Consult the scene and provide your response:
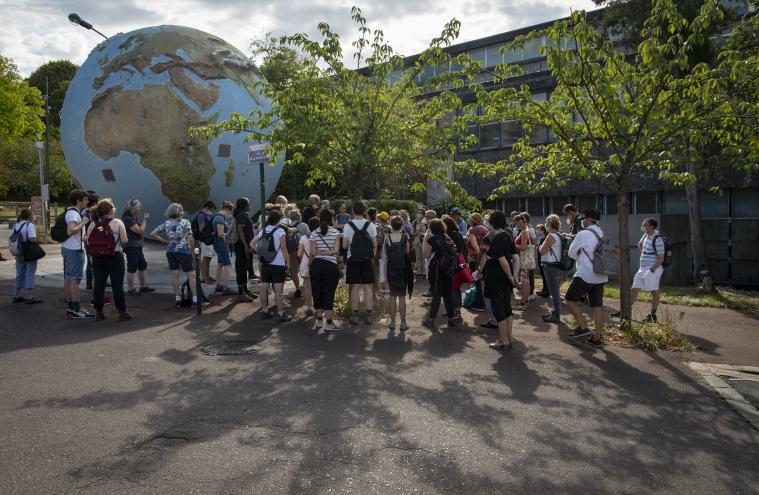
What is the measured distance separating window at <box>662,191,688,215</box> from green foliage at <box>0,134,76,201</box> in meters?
37.6

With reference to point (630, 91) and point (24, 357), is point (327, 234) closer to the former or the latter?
point (24, 357)

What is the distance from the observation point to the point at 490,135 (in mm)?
24141

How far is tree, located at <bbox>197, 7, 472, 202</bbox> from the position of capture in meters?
9.45

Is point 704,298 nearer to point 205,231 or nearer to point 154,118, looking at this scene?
point 205,231

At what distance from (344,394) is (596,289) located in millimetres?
4024

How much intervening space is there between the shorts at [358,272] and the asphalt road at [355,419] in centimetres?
111

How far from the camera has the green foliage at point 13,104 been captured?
1558 inches

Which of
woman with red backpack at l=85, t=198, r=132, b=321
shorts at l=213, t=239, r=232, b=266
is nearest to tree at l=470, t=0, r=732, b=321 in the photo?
shorts at l=213, t=239, r=232, b=266

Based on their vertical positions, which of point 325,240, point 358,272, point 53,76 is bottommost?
point 358,272

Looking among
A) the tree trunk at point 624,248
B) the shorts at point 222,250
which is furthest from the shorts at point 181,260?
the tree trunk at point 624,248

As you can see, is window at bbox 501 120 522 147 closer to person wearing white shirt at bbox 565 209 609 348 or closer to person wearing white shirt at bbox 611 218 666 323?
person wearing white shirt at bbox 611 218 666 323

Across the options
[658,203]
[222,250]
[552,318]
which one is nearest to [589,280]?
[552,318]

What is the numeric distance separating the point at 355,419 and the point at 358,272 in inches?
156

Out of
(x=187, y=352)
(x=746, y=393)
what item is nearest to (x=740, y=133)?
(x=746, y=393)
